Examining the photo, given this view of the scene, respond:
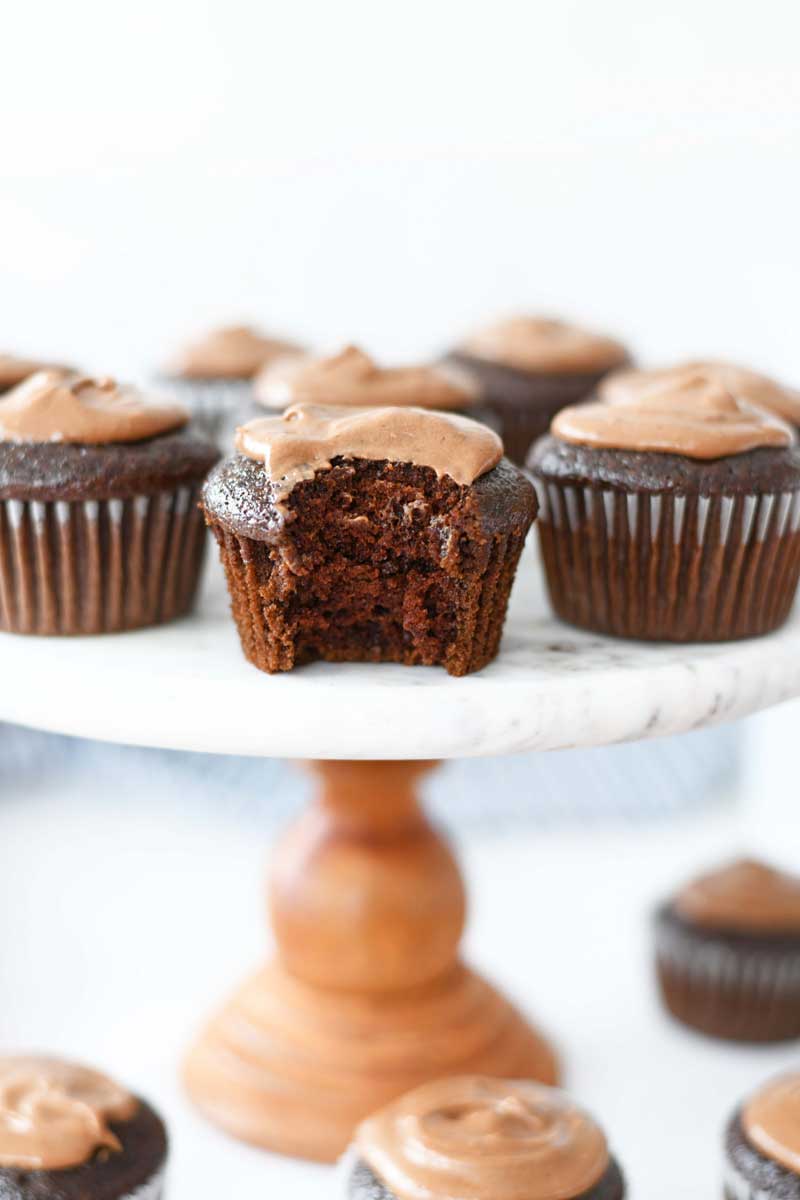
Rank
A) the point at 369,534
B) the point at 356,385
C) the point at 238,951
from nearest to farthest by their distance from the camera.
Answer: the point at 369,534
the point at 356,385
the point at 238,951

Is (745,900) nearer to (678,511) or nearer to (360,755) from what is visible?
(678,511)

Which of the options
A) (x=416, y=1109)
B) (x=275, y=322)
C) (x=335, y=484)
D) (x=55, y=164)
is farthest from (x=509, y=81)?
(x=416, y=1109)

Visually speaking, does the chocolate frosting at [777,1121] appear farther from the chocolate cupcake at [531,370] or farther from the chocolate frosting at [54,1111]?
the chocolate cupcake at [531,370]

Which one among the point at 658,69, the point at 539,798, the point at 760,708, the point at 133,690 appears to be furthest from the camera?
the point at 539,798

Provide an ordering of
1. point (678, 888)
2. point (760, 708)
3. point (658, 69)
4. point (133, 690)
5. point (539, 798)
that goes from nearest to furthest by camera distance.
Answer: point (133, 690), point (760, 708), point (678, 888), point (658, 69), point (539, 798)

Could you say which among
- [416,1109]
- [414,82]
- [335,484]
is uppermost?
[414,82]

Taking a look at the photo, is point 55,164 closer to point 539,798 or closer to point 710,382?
point 539,798

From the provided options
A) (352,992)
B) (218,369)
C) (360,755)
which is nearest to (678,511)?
(360,755)
